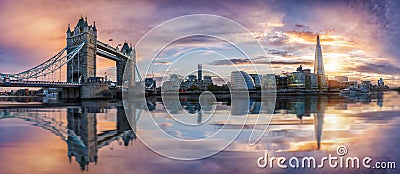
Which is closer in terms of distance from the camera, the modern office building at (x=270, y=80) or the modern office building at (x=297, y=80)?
the modern office building at (x=270, y=80)

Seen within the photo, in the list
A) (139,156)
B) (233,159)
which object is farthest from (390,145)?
(139,156)

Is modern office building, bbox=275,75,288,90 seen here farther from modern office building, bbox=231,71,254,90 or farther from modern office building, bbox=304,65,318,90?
modern office building, bbox=231,71,254,90

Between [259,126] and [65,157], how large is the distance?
8.50 m

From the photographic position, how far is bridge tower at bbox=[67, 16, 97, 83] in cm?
7006

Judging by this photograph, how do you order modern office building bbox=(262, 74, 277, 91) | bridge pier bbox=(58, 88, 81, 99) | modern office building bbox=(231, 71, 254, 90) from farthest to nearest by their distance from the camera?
bridge pier bbox=(58, 88, 81, 99)
modern office building bbox=(231, 71, 254, 90)
modern office building bbox=(262, 74, 277, 91)

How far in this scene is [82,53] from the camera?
7138 cm

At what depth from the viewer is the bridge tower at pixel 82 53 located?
70.1 m

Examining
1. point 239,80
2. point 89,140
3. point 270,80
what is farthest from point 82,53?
point 89,140

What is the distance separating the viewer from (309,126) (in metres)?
13.8

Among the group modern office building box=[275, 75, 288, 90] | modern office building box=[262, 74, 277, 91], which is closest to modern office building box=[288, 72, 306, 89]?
modern office building box=[275, 75, 288, 90]

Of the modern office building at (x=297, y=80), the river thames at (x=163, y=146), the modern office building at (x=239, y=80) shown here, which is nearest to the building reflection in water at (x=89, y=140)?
the river thames at (x=163, y=146)

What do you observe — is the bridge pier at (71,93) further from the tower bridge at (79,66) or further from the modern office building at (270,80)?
the modern office building at (270,80)

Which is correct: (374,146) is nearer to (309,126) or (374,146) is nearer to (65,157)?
(309,126)

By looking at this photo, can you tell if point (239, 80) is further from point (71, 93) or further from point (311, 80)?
point (311, 80)
